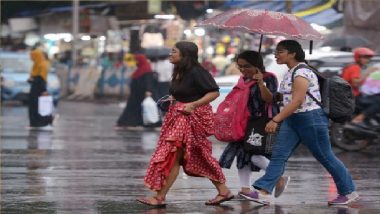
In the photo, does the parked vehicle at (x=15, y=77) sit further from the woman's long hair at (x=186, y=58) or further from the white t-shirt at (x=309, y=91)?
the white t-shirt at (x=309, y=91)

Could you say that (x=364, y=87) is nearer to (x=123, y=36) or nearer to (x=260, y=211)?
(x=260, y=211)

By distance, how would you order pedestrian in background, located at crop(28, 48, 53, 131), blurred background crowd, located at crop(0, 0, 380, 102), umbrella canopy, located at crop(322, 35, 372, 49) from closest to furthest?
pedestrian in background, located at crop(28, 48, 53, 131)
umbrella canopy, located at crop(322, 35, 372, 49)
blurred background crowd, located at crop(0, 0, 380, 102)

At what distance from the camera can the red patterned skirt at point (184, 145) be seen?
9961 mm

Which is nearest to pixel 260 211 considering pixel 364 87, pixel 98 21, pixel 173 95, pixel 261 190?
pixel 261 190

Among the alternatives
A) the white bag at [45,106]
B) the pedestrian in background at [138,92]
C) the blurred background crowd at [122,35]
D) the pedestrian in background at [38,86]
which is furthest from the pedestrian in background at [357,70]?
the white bag at [45,106]

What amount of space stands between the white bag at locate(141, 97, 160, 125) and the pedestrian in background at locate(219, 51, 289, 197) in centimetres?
1185

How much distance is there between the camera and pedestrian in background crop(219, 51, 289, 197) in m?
10.3

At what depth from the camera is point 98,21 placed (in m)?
44.5

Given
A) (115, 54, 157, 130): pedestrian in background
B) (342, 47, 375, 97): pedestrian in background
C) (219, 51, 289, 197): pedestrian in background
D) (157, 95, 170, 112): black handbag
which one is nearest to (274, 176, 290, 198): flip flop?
(219, 51, 289, 197): pedestrian in background

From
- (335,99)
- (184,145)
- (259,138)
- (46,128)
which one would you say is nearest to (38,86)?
(46,128)

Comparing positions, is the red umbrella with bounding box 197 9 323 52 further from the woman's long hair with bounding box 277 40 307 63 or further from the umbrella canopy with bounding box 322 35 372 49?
the umbrella canopy with bounding box 322 35 372 49

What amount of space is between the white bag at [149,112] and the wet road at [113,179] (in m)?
1.59

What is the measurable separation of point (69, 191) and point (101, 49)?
1391 inches

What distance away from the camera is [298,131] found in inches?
399
